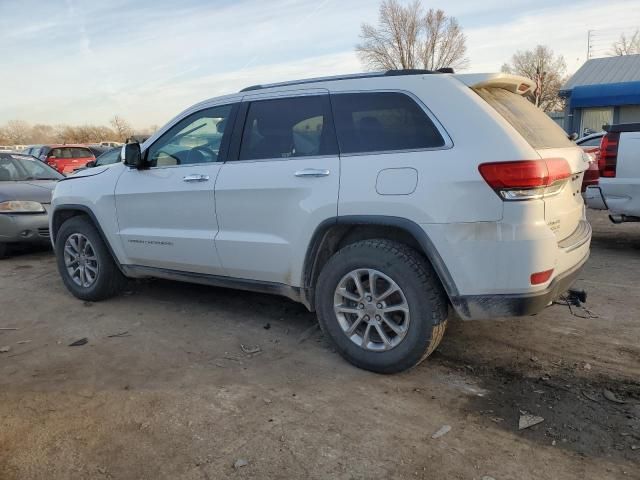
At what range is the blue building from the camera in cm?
2598

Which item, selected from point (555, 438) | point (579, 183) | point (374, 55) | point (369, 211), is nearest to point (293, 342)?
point (369, 211)

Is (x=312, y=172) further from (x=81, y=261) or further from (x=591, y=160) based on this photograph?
(x=81, y=261)

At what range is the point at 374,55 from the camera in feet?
161

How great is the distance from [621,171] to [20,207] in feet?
25.1

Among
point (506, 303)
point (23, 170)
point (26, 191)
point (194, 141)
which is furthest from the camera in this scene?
point (23, 170)

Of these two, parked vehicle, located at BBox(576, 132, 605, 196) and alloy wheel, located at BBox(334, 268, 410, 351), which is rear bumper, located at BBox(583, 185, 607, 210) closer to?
parked vehicle, located at BBox(576, 132, 605, 196)

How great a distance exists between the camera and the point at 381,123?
3.61 m

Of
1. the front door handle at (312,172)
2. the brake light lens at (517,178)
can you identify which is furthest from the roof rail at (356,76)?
the brake light lens at (517,178)

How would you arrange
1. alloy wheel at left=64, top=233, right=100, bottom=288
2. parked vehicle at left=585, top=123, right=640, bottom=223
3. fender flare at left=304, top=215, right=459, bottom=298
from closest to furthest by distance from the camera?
1. fender flare at left=304, top=215, right=459, bottom=298
2. alloy wheel at left=64, top=233, right=100, bottom=288
3. parked vehicle at left=585, top=123, right=640, bottom=223

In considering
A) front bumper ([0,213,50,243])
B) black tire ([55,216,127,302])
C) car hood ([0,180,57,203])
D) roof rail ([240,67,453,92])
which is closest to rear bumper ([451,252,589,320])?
roof rail ([240,67,453,92])

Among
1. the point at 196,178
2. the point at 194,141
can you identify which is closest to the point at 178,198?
the point at 196,178

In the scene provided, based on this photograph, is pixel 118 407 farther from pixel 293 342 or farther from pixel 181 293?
pixel 181 293

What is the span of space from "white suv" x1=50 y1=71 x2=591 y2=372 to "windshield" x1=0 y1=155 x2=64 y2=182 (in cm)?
496

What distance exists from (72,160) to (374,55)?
3495 centimetres
